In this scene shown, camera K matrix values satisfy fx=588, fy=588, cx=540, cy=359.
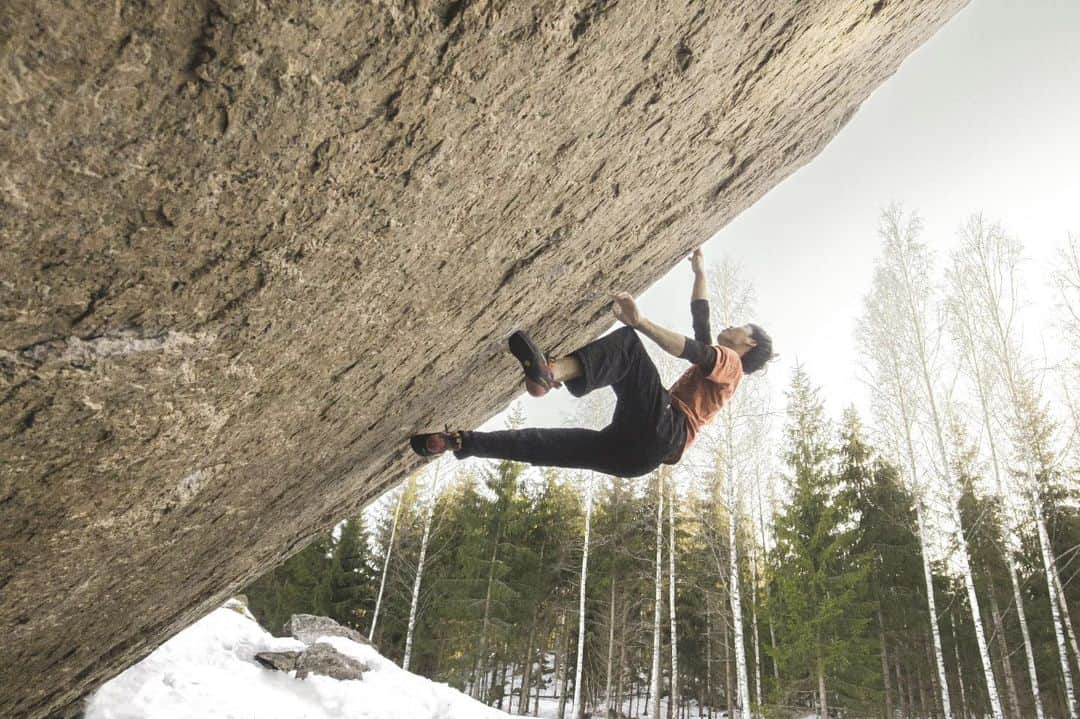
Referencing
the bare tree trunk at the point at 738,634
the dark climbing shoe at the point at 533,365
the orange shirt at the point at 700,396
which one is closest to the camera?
the dark climbing shoe at the point at 533,365

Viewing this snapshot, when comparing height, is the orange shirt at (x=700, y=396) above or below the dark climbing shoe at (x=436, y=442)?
above

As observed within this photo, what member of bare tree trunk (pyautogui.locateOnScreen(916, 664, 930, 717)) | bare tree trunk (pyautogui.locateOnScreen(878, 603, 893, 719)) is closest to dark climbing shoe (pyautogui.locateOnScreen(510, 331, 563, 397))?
bare tree trunk (pyautogui.locateOnScreen(878, 603, 893, 719))

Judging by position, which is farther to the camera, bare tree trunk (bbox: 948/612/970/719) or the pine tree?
bare tree trunk (bbox: 948/612/970/719)

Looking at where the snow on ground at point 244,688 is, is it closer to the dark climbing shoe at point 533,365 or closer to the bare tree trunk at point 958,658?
the dark climbing shoe at point 533,365

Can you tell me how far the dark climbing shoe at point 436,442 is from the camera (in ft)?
11.4

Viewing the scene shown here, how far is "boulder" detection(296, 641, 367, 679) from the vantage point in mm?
8031

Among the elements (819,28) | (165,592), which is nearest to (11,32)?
(819,28)

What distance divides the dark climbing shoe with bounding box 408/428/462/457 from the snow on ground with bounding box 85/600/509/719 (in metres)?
4.47

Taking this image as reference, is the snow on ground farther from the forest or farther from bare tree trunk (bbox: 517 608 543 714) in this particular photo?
bare tree trunk (bbox: 517 608 543 714)

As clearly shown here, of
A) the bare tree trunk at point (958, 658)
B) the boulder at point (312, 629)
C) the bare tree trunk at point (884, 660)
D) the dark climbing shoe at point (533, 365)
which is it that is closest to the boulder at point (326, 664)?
the boulder at point (312, 629)

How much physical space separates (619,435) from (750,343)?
4.22 feet

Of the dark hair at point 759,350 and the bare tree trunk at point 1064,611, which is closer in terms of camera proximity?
the dark hair at point 759,350

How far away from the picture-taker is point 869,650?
1697cm

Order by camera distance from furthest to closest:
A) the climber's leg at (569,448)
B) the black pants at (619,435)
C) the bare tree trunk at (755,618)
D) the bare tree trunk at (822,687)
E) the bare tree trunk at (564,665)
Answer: the bare tree trunk at (564,665), the bare tree trunk at (755,618), the bare tree trunk at (822,687), the climber's leg at (569,448), the black pants at (619,435)
